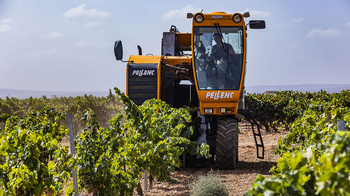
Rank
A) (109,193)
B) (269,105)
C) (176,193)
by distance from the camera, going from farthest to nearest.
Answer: (269,105), (176,193), (109,193)

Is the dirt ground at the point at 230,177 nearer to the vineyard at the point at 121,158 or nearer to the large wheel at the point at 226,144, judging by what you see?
the large wheel at the point at 226,144

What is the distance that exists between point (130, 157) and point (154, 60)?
430 centimetres

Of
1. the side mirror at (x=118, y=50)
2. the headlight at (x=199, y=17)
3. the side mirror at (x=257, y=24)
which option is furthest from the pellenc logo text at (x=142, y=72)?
the side mirror at (x=257, y=24)

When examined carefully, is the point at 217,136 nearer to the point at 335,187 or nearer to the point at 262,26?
the point at 262,26

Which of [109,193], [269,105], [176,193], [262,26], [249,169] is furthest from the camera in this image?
[269,105]

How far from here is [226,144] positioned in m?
7.24

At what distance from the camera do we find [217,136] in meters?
7.30

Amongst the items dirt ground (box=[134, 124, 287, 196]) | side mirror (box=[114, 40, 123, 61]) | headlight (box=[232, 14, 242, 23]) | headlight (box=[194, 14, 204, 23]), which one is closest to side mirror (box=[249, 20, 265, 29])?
headlight (box=[232, 14, 242, 23])

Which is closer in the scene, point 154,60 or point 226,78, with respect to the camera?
point 226,78

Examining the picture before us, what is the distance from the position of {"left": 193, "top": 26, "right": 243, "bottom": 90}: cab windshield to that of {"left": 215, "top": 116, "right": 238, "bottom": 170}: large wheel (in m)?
0.78

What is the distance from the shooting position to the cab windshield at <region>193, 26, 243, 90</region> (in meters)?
7.38

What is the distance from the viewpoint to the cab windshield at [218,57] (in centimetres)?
738

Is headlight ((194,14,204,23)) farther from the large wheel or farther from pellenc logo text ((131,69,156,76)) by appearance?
the large wheel

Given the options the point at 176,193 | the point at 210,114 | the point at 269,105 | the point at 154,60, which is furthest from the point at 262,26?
the point at 269,105
